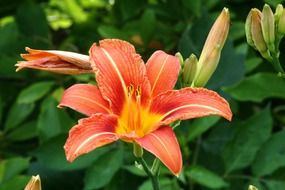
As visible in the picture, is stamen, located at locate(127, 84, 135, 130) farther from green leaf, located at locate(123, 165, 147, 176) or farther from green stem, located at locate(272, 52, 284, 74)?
green leaf, located at locate(123, 165, 147, 176)

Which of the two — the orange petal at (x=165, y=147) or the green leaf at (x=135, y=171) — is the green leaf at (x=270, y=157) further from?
the orange petal at (x=165, y=147)

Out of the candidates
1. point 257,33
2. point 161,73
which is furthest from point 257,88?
point 161,73

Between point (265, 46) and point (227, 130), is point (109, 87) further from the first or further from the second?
point (227, 130)

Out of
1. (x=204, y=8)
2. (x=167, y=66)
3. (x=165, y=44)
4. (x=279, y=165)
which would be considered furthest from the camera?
(x=165, y=44)

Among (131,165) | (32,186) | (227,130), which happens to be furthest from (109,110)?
(227,130)

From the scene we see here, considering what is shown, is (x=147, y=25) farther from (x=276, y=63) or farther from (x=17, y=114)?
(x=276, y=63)

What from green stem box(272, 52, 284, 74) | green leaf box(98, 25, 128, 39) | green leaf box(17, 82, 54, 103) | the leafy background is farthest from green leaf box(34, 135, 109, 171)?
green stem box(272, 52, 284, 74)
